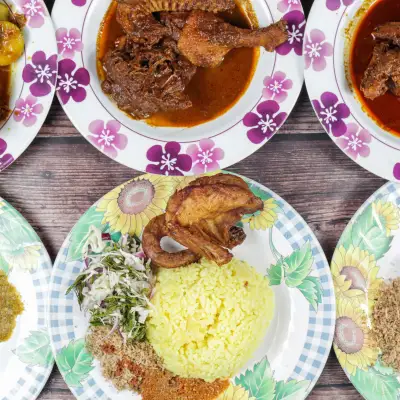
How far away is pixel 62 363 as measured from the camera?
9.41ft

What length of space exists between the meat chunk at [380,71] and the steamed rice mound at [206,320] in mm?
1286

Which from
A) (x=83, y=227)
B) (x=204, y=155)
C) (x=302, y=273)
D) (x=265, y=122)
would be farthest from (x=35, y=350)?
(x=265, y=122)

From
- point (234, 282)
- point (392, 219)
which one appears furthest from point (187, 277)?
point (392, 219)

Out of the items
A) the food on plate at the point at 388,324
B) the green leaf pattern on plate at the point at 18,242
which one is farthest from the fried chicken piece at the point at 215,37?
the food on plate at the point at 388,324

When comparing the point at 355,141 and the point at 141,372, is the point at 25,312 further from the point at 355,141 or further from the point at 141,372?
the point at 355,141

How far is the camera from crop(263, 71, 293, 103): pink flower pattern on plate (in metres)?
2.82

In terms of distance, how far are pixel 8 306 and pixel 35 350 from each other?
315 millimetres

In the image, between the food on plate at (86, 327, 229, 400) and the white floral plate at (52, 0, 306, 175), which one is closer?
the white floral plate at (52, 0, 306, 175)

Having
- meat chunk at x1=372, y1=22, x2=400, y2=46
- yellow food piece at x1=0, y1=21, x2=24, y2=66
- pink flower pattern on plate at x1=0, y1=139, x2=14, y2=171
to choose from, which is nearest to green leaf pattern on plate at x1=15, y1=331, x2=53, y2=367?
pink flower pattern on plate at x1=0, y1=139, x2=14, y2=171

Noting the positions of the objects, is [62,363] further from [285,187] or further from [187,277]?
[285,187]

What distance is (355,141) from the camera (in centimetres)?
280

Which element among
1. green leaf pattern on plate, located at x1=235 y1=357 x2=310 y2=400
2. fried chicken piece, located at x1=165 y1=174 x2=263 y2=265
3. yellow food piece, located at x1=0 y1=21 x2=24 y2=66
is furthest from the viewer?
green leaf pattern on plate, located at x1=235 y1=357 x2=310 y2=400

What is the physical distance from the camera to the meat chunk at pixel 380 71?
9.02 ft

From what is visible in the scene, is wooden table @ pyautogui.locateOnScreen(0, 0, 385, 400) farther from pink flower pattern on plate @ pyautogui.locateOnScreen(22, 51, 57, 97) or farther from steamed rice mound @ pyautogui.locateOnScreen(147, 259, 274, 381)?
steamed rice mound @ pyautogui.locateOnScreen(147, 259, 274, 381)
